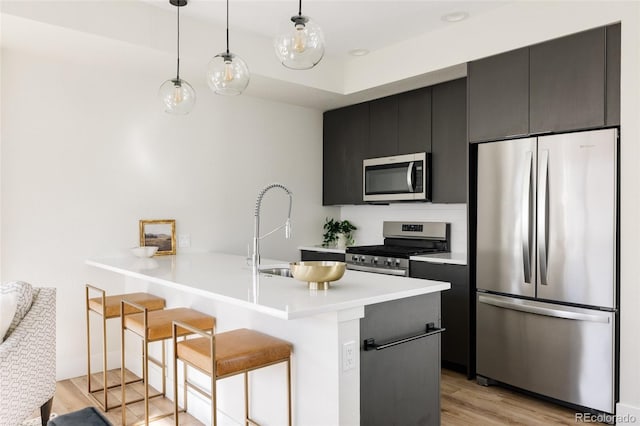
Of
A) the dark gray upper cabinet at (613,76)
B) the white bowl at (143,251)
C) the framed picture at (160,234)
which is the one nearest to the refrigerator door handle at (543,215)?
the dark gray upper cabinet at (613,76)

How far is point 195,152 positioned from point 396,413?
2864 mm

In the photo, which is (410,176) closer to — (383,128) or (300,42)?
(383,128)

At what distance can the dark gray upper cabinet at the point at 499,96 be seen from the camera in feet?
10.5

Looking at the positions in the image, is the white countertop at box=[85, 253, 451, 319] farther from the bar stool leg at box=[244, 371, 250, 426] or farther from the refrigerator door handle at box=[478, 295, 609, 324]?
the refrigerator door handle at box=[478, 295, 609, 324]

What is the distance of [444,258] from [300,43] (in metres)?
2.32

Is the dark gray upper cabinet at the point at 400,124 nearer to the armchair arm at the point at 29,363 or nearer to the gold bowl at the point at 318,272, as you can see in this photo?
the gold bowl at the point at 318,272

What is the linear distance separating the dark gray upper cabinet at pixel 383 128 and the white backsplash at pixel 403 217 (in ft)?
1.97

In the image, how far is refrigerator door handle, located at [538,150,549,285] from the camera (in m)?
3.05

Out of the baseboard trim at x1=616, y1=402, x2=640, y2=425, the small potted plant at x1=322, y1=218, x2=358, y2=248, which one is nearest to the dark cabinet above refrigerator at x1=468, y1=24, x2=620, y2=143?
the baseboard trim at x1=616, y1=402, x2=640, y2=425

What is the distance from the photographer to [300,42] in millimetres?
2002

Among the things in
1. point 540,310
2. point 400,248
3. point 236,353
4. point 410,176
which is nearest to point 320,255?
point 400,248

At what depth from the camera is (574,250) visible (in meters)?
2.91

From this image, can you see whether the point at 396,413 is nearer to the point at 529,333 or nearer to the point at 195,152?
the point at 529,333

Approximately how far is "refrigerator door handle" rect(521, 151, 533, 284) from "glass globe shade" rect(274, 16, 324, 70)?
5.78 feet
